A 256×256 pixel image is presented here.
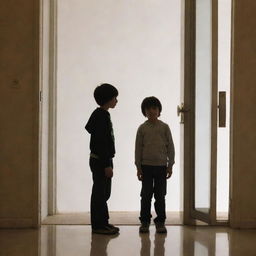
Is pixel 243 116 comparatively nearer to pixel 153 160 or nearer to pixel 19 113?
pixel 153 160

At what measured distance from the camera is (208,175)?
373cm

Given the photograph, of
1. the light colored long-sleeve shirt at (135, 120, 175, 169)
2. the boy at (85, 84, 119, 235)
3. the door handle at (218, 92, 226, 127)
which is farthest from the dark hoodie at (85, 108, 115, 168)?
the door handle at (218, 92, 226, 127)

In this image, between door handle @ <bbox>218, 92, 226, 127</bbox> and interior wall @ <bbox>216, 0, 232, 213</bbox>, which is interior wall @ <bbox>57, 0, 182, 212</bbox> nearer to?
interior wall @ <bbox>216, 0, 232, 213</bbox>

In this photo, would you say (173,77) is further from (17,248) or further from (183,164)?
(17,248)

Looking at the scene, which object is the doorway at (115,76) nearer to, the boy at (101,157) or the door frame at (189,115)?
the door frame at (189,115)

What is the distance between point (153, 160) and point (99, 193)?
0.45m

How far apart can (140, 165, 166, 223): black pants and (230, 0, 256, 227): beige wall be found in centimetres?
55

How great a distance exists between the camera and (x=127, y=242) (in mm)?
3203

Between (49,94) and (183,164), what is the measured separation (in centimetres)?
128

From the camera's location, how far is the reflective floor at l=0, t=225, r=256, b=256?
2.94m

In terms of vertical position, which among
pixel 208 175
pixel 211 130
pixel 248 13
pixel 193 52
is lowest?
pixel 208 175

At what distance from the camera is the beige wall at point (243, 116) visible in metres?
3.67

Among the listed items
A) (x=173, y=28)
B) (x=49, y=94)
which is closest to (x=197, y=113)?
(x=49, y=94)

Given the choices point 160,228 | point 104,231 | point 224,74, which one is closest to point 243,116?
point 224,74
